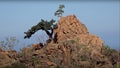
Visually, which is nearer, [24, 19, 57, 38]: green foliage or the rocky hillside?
the rocky hillside

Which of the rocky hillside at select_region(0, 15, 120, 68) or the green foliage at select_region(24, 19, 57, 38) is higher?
the green foliage at select_region(24, 19, 57, 38)

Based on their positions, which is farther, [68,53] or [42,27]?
[42,27]

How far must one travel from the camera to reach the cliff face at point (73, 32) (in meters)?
46.1

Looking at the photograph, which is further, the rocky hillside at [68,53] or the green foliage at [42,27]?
the green foliage at [42,27]

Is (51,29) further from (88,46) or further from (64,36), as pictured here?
(88,46)

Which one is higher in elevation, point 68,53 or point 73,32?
point 73,32

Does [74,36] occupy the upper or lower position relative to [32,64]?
upper

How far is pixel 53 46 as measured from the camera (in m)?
44.4

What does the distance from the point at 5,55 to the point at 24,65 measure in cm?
466

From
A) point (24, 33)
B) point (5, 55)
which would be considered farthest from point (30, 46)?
point (5, 55)

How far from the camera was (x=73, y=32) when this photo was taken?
4706cm

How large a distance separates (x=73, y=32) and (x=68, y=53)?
4.46 m

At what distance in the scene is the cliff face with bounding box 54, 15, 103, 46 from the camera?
4606 cm

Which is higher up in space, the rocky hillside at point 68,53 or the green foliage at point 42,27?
the green foliage at point 42,27
